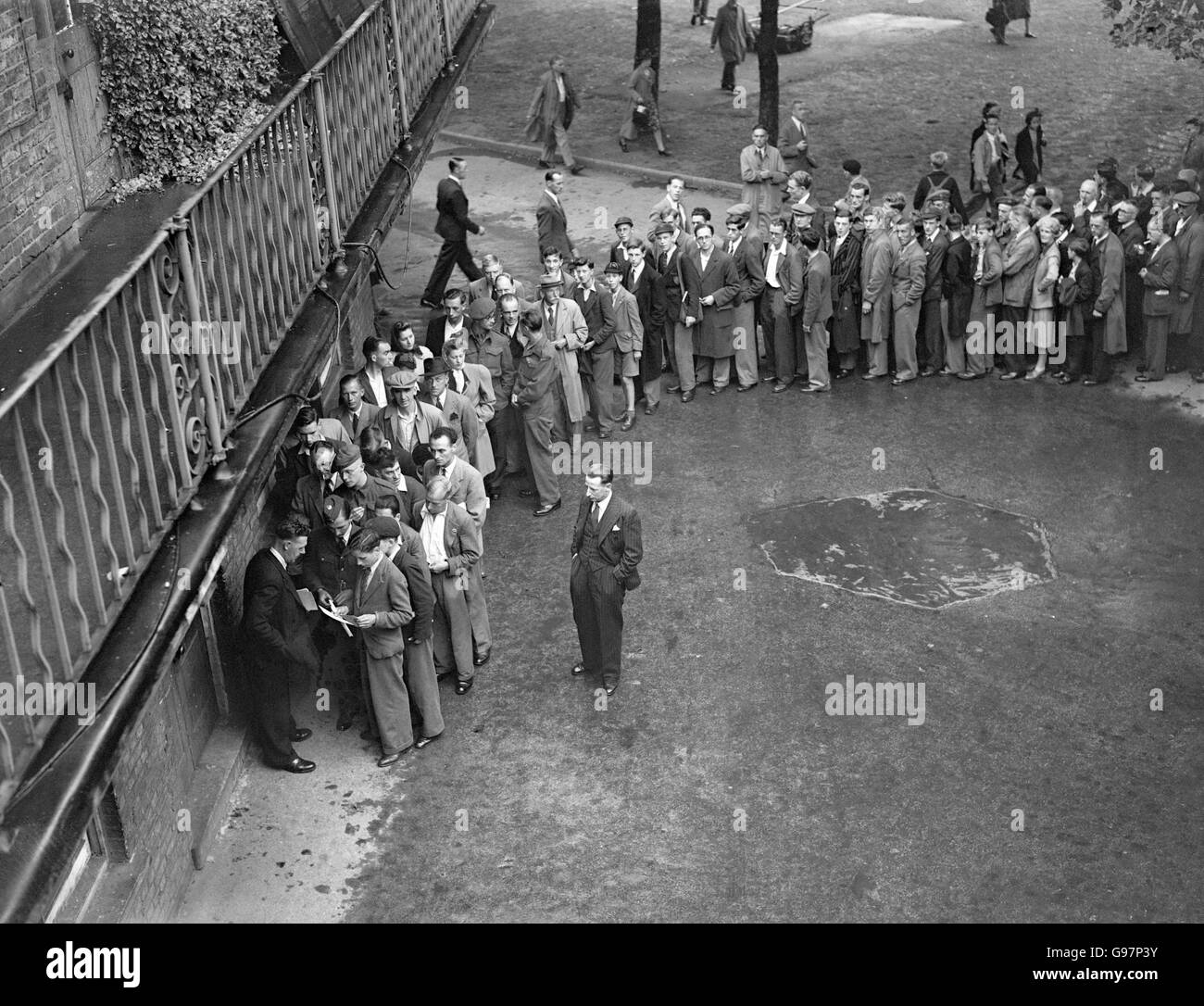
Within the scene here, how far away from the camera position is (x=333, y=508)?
35.3ft

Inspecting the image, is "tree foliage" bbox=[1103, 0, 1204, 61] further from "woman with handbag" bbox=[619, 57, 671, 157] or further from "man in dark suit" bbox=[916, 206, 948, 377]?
"woman with handbag" bbox=[619, 57, 671, 157]

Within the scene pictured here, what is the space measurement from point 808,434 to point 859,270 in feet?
6.18

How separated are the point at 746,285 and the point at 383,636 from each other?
6.84 metres

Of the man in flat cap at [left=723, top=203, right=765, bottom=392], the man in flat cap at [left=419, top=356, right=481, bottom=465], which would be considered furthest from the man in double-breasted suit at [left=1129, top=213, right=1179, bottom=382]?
the man in flat cap at [left=419, top=356, right=481, bottom=465]

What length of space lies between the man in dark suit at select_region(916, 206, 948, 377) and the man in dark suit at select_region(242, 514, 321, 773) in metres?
7.80

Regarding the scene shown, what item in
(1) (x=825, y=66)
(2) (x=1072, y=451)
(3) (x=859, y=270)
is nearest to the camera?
(2) (x=1072, y=451)

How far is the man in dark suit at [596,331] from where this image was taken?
14648mm

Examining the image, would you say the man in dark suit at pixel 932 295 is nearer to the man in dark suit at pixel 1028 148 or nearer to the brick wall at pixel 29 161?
the man in dark suit at pixel 1028 148

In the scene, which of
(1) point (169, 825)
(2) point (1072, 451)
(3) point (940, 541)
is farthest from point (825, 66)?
(1) point (169, 825)

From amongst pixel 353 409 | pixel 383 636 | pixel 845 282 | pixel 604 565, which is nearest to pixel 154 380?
pixel 383 636

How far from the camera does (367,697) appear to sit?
10766 millimetres

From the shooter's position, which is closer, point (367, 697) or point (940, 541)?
point (367, 697)

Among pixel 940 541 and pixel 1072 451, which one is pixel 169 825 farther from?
pixel 1072 451

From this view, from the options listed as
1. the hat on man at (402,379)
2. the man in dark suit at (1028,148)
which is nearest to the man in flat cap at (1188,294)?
the man in dark suit at (1028,148)
